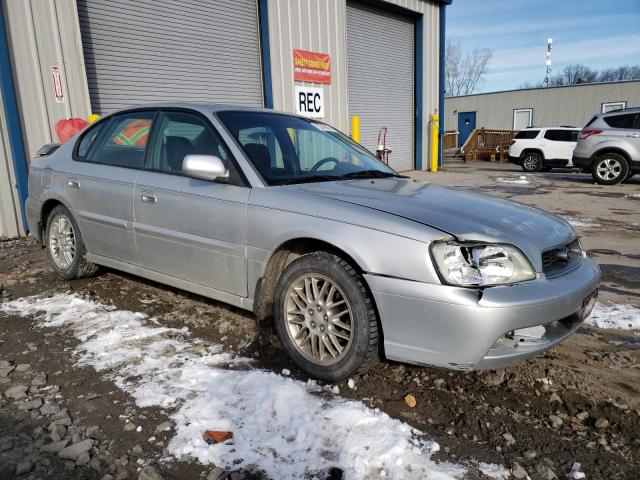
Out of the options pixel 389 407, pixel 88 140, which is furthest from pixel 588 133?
pixel 389 407

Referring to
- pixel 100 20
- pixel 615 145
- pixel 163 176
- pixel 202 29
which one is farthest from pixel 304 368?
pixel 615 145

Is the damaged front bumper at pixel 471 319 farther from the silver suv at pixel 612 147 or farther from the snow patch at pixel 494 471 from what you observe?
the silver suv at pixel 612 147

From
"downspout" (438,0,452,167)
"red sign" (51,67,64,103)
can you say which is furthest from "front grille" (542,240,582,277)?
"downspout" (438,0,452,167)

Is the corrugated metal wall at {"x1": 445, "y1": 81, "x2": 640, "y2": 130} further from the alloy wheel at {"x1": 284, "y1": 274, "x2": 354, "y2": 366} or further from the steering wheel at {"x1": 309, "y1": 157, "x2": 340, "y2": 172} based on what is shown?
the alloy wheel at {"x1": 284, "y1": 274, "x2": 354, "y2": 366}

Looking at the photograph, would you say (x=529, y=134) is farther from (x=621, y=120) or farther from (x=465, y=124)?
(x=465, y=124)

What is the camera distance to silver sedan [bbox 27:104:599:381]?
7.77 ft

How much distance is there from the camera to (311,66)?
36.9ft

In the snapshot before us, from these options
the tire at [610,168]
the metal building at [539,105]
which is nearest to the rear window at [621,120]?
the tire at [610,168]

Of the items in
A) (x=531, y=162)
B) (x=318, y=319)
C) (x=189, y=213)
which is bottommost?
(x=531, y=162)

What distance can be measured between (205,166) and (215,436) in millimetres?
1545

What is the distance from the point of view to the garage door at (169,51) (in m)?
7.65

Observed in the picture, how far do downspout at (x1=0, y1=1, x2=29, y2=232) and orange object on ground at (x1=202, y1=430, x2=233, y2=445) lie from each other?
5510 millimetres

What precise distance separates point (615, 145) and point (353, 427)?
12.7m

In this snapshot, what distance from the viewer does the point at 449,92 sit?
6406 cm
